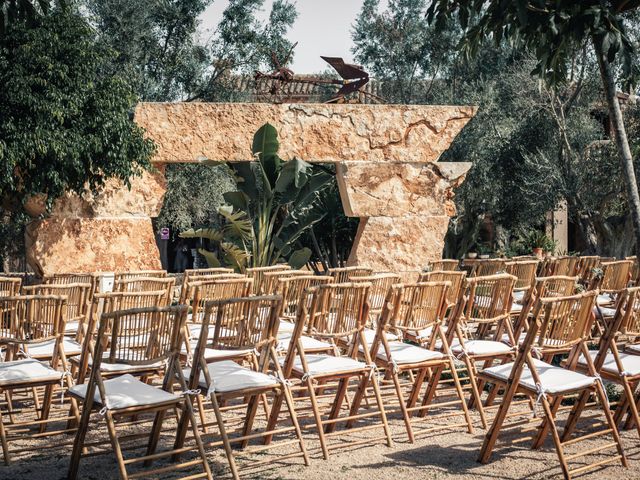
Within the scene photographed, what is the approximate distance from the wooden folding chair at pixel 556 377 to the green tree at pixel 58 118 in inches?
249

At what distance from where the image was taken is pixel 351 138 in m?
11.3

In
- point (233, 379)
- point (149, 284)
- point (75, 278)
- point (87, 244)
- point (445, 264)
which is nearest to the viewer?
point (233, 379)

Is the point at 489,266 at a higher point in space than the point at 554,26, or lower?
lower

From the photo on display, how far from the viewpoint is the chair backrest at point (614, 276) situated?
24.8ft

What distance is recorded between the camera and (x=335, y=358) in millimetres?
4969

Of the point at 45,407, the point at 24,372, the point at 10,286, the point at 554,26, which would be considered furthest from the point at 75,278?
the point at 554,26

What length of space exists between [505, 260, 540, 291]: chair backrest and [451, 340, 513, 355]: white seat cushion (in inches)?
76.2

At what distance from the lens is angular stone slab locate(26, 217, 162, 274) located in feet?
33.6

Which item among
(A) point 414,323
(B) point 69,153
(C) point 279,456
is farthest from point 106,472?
(B) point 69,153

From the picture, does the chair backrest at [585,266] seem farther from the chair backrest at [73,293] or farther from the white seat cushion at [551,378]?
the chair backrest at [73,293]

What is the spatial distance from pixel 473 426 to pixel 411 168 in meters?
6.64

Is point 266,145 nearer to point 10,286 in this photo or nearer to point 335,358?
point 10,286

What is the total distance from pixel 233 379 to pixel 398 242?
7.40 m

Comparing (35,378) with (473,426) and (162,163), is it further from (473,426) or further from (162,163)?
(162,163)
